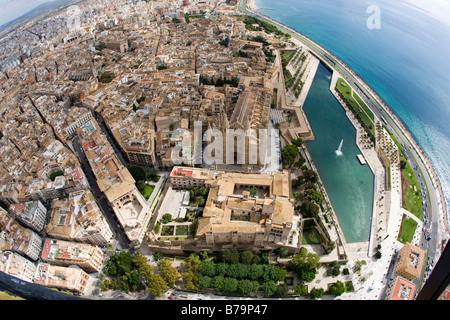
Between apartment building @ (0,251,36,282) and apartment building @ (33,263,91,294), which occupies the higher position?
apartment building @ (0,251,36,282)

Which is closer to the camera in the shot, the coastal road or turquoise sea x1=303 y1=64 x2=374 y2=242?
the coastal road

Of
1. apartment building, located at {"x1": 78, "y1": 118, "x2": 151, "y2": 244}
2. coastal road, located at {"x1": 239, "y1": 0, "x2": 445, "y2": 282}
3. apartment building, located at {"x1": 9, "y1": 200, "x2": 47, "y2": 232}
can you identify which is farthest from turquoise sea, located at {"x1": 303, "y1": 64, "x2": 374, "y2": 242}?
apartment building, located at {"x1": 9, "y1": 200, "x2": 47, "y2": 232}

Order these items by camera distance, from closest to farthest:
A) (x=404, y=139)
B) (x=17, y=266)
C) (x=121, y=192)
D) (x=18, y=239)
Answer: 1. (x=17, y=266)
2. (x=18, y=239)
3. (x=121, y=192)
4. (x=404, y=139)

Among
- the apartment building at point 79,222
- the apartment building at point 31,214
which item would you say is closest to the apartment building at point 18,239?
the apartment building at point 31,214

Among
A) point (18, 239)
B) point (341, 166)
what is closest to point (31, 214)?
point (18, 239)

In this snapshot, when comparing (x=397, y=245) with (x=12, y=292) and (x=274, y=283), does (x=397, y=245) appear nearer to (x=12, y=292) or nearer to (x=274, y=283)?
(x=274, y=283)

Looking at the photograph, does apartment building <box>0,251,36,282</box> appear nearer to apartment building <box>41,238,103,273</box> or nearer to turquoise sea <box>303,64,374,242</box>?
apartment building <box>41,238,103,273</box>

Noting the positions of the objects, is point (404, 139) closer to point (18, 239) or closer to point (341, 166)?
point (341, 166)

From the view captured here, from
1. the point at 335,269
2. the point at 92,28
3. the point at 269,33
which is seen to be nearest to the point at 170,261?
the point at 335,269
